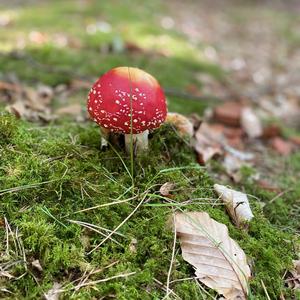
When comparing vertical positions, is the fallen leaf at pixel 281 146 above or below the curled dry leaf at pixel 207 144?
below

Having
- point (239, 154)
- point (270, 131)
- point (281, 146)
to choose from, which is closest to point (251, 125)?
point (270, 131)

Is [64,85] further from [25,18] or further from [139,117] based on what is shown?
[25,18]

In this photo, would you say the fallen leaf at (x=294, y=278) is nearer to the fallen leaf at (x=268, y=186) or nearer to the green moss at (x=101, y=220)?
the green moss at (x=101, y=220)

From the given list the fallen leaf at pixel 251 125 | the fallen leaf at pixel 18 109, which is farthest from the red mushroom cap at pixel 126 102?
the fallen leaf at pixel 251 125

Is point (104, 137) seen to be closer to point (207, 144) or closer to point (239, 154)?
point (207, 144)

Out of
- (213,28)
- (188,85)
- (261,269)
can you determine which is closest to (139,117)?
(261,269)
